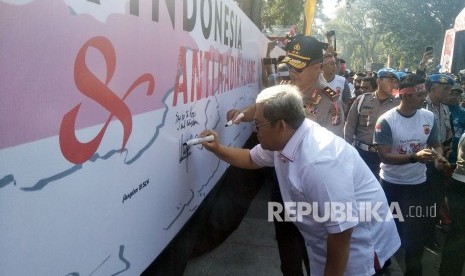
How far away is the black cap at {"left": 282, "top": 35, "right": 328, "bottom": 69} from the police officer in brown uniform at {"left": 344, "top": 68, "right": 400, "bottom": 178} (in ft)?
4.84

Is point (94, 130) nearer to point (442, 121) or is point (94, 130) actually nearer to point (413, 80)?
point (413, 80)

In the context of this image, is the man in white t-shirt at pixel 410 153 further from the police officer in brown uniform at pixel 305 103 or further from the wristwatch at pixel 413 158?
the police officer in brown uniform at pixel 305 103

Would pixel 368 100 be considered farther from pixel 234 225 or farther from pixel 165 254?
pixel 165 254

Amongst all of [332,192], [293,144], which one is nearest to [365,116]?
[293,144]

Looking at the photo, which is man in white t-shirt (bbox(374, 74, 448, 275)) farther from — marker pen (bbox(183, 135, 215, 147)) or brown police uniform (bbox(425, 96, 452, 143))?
marker pen (bbox(183, 135, 215, 147))

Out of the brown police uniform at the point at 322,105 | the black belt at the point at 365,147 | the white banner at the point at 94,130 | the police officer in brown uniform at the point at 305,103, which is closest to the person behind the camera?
the white banner at the point at 94,130

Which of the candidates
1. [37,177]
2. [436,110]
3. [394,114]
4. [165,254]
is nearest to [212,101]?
[165,254]

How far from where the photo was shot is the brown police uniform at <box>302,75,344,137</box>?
2.96 metres

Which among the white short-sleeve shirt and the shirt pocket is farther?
the shirt pocket

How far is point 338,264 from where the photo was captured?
1.66m

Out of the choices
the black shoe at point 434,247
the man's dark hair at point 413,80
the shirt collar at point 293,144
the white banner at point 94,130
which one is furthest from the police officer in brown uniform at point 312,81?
the black shoe at point 434,247

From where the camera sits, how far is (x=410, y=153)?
2.96 meters

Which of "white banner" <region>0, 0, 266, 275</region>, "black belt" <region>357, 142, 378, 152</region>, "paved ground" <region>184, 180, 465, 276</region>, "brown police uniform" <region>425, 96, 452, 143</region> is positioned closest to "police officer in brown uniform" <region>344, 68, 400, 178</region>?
"black belt" <region>357, 142, 378, 152</region>

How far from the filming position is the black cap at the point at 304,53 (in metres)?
2.83
